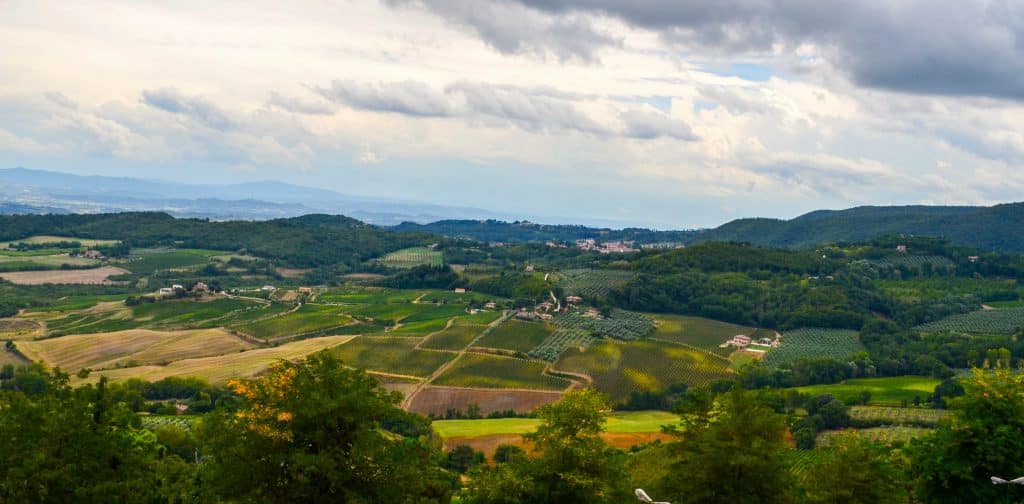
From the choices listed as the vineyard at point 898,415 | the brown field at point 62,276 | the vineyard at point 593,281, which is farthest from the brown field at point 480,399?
the brown field at point 62,276

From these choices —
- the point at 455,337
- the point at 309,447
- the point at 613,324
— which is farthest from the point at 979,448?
the point at 613,324

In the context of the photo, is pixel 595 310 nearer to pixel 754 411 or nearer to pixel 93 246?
pixel 754 411

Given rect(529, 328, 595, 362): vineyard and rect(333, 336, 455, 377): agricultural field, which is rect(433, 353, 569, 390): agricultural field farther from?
rect(529, 328, 595, 362): vineyard

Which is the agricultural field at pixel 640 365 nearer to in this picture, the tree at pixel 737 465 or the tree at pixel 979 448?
the tree at pixel 979 448

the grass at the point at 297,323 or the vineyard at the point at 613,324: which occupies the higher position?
the vineyard at the point at 613,324

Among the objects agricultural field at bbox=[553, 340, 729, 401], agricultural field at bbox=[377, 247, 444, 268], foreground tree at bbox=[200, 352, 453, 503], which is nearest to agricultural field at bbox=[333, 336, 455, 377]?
agricultural field at bbox=[553, 340, 729, 401]

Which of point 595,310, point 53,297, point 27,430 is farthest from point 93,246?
point 27,430

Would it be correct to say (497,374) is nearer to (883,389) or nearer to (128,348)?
(883,389)
